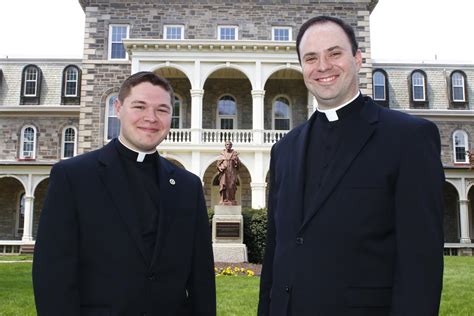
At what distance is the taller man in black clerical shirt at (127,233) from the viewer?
2.88 meters

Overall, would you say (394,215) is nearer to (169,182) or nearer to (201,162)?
(169,182)

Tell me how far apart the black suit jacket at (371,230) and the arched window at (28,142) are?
29.8 meters

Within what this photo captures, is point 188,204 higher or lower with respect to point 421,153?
lower

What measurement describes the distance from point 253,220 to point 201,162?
6.43 m

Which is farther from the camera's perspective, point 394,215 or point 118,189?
point 118,189

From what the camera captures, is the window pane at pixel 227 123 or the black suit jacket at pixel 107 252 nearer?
the black suit jacket at pixel 107 252

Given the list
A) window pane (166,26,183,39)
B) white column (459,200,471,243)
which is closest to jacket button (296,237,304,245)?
window pane (166,26,183,39)

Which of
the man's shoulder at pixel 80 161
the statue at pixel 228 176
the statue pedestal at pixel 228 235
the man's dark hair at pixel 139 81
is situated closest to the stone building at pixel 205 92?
the statue at pixel 228 176

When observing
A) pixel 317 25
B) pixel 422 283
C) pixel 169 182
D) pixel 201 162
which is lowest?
pixel 422 283

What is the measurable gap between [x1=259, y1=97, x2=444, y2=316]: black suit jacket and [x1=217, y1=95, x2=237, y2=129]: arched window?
2316cm

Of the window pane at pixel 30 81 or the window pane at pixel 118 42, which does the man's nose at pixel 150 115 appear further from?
the window pane at pixel 30 81

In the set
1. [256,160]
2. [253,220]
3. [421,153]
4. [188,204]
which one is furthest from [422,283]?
[256,160]

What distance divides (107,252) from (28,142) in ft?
97.2

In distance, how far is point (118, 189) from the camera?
3.16 meters
